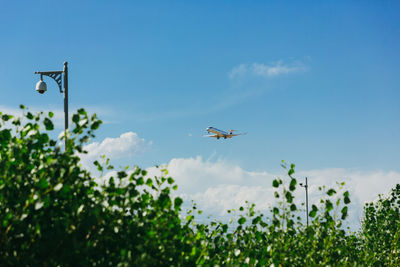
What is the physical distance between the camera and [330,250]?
17.3 ft

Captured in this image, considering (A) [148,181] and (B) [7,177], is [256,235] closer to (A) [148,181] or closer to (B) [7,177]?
(A) [148,181]

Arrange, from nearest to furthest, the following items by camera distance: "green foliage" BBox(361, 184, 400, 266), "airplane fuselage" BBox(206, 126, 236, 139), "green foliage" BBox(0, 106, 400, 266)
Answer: "green foliage" BBox(0, 106, 400, 266)
"green foliage" BBox(361, 184, 400, 266)
"airplane fuselage" BBox(206, 126, 236, 139)

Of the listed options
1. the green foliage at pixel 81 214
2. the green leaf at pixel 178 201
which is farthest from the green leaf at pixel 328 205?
the green leaf at pixel 178 201

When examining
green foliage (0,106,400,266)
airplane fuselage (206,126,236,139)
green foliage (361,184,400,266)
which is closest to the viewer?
green foliage (0,106,400,266)

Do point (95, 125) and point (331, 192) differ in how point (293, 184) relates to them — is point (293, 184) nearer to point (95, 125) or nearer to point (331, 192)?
point (331, 192)

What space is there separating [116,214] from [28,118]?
1.37 m

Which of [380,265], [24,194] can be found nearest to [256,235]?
[24,194]

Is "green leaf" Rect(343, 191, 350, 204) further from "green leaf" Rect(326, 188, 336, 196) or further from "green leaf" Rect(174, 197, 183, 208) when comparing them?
"green leaf" Rect(174, 197, 183, 208)

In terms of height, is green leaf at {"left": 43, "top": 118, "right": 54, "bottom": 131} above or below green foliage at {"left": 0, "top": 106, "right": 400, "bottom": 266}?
above

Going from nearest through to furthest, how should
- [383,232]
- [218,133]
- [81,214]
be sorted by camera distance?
[81,214] < [383,232] < [218,133]

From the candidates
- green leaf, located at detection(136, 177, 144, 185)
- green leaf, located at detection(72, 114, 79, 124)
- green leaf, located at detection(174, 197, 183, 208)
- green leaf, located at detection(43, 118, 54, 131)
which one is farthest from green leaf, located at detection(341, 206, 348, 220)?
green leaf, located at detection(43, 118, 54, 131)

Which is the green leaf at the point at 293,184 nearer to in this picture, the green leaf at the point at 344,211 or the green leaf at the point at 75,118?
the green leaf at the point at 344,211

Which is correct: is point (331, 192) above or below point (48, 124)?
below

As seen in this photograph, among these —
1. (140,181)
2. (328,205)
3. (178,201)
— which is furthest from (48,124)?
(328,205)
